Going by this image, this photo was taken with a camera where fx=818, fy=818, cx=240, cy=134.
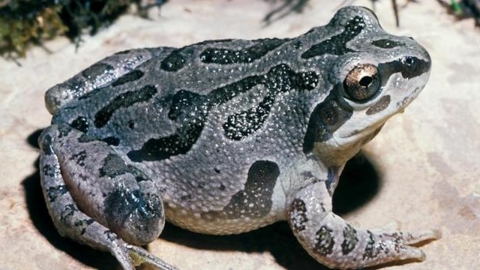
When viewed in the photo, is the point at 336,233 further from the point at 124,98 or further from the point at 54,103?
the point at 54,103

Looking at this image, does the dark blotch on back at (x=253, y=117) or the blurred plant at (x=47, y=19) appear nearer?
the dark blotch on back at (x=253, y=117)

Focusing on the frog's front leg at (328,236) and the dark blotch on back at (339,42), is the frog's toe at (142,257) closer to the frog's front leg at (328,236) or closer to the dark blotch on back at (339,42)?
the frog's front leg at (328,236)

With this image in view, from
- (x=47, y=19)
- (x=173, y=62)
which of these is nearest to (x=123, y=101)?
(x=173, y=62)

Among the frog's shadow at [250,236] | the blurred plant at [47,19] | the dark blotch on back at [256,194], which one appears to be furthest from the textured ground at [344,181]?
the dark blotch on back at [256,194]

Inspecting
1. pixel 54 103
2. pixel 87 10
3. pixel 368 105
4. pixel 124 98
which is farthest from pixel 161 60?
pixel 87 10

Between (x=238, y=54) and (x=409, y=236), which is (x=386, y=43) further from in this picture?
(x=409, y=236)
